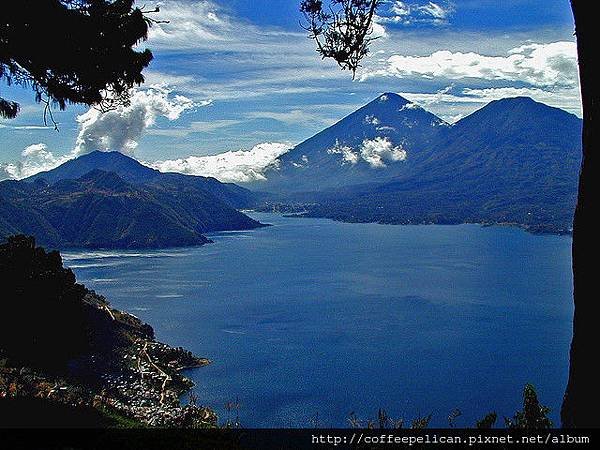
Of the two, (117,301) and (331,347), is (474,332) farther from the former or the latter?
(117,301)

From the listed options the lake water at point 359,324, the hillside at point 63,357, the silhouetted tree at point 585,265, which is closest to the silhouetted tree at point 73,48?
the silhouetted tree at point 585,265

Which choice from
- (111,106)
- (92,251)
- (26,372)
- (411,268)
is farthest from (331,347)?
(92,251)

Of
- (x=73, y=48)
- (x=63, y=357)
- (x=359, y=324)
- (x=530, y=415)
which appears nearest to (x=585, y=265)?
(x=530, y=415)

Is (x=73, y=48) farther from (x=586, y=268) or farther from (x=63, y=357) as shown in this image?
(x=63, y=357)

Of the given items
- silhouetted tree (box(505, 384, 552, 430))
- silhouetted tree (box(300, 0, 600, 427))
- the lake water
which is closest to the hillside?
the lake water

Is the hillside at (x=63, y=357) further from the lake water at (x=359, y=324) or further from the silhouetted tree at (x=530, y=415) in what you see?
the silhouetted tree at (x=530, y=415)
